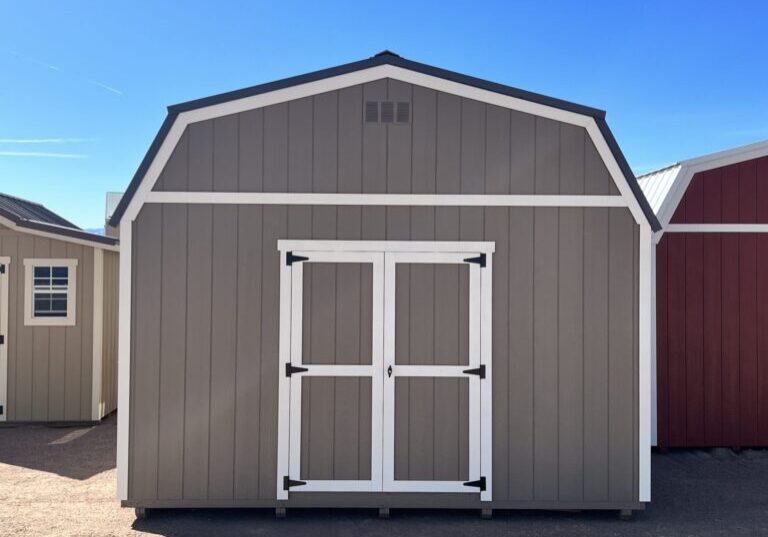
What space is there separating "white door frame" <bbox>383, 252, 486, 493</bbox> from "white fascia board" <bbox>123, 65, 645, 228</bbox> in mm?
1225

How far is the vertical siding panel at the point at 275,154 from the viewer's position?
4.22 metres

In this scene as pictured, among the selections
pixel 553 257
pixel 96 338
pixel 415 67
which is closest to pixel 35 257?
pixel 96 338

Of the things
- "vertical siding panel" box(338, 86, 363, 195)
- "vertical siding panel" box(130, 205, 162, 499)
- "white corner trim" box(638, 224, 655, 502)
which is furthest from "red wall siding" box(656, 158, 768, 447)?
"vertical siding panel" box(130, 205, 162, 499)

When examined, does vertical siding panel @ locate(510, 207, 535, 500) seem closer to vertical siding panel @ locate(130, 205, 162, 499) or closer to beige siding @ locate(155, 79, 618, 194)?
beige siding @ locate(155, 79, 618, 194)

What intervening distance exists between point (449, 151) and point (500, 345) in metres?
1.53

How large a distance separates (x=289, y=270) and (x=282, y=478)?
5.13 feet

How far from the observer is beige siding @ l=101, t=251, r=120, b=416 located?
7418mm

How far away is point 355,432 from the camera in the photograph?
4.21 metres

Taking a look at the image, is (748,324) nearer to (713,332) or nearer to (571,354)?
(713,332)

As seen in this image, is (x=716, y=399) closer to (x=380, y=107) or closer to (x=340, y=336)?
(x=340, y=336)

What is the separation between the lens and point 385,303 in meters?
4.22

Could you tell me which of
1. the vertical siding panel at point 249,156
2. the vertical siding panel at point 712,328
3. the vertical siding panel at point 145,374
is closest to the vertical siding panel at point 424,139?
the vertical siding panel at point 249,156

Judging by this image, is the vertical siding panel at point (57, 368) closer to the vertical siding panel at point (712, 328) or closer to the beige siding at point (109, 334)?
the beige siding at point (109, 334)

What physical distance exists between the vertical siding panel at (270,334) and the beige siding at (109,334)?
4.20m
